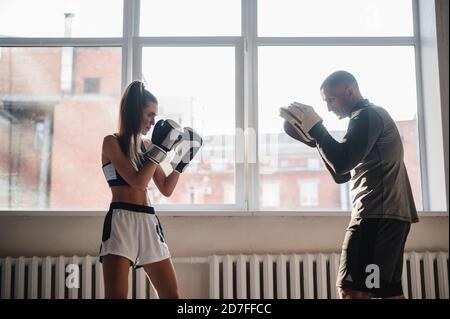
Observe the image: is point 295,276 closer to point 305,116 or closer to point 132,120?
point 305,116

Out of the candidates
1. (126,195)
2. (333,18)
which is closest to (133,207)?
(126,195)

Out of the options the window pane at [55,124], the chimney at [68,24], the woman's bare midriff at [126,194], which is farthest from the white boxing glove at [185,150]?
the chimney at [68,24]

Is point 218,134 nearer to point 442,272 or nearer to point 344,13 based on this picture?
point 344,13

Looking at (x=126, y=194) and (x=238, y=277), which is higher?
(x=126, y=194)

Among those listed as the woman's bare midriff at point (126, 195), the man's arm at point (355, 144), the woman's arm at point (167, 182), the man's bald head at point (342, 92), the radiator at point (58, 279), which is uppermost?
the man's bald head at point (342, 92)

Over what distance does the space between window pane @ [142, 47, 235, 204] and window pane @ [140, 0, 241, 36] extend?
118 millimetres

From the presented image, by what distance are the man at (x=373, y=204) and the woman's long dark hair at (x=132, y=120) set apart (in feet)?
2.55

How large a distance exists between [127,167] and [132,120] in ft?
0.73

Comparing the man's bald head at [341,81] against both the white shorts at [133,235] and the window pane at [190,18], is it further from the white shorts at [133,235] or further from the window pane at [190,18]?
the window pane at [190,18]

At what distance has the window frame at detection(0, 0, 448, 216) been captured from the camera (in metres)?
2.72

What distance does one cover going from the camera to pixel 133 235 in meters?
1.78

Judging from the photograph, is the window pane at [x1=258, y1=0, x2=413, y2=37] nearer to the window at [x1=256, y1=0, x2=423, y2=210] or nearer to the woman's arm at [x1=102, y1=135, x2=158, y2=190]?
the window at [x1=256, y1=0, x2=423, y2=210]

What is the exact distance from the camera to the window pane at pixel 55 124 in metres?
2.76
